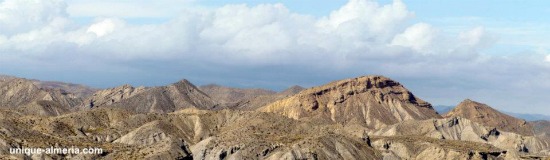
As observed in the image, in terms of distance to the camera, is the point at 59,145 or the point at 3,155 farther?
the point at 59,145

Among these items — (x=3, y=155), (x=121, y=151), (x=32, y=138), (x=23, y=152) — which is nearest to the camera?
(x=3, y=155)

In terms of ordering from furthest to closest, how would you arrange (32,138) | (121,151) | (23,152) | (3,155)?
(32,138) < (121,151) < (23,152) < (3,155)

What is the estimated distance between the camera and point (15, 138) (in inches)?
7170

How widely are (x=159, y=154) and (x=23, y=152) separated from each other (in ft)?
93.0

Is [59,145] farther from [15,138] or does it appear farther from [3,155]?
[3,155]

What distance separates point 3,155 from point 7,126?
46980 mm

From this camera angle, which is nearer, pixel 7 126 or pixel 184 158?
pixel 184 158

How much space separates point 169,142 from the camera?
186m

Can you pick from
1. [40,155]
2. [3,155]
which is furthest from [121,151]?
[3,155]

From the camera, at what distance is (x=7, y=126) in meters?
198

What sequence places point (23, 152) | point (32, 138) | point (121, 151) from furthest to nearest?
point (32, 138)
point (121, 151)
point (23, 152)

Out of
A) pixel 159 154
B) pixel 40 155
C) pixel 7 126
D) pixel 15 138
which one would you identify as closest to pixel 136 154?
pixel 159 154

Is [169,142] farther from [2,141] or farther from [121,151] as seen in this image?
[2,141]

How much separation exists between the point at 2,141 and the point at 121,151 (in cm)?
2566
